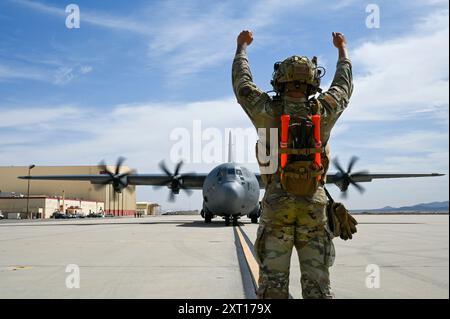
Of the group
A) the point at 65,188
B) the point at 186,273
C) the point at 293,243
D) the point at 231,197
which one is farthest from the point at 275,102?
the point at 65,188

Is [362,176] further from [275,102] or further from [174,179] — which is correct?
[275,102]

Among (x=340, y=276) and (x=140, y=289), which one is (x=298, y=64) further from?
(x=340, y=276)

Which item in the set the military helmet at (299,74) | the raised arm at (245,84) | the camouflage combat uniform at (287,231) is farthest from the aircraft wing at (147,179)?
the camouflage combat uniform at (287,231)

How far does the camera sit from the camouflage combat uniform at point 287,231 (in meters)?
3.29

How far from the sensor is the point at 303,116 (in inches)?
134

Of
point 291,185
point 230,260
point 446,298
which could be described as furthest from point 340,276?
point 291,185

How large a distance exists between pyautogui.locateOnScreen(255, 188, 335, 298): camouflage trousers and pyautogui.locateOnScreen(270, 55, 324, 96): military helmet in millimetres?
936

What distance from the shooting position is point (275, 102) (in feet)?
11.5

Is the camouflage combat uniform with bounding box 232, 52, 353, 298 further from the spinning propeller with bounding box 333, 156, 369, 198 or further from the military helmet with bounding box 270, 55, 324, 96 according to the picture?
the spinning propeller with bounding box 333, 156, 369, 198

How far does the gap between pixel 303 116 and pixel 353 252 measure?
6.97m

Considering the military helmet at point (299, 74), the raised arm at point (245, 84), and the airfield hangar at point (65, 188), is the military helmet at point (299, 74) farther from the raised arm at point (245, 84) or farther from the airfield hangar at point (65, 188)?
→ the airfield hangar at point (65, 188)

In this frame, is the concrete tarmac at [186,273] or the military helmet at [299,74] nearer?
the military helmet at [299,74]

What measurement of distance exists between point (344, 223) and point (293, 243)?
460mm

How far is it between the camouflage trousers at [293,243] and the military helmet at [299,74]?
0.94 m
